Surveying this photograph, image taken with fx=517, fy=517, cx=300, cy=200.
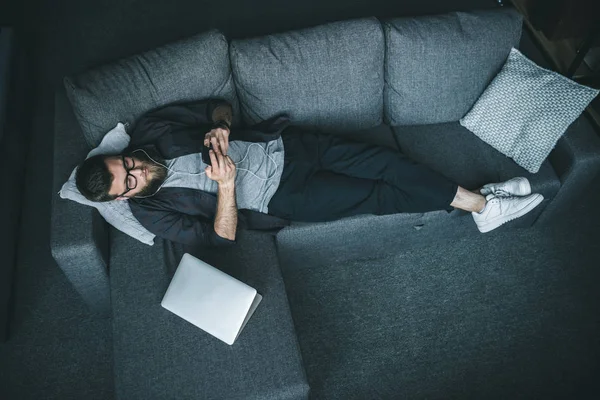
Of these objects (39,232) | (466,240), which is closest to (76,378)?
(39,232)

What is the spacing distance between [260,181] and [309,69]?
21.8 inches

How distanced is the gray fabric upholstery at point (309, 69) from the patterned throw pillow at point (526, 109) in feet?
1.89

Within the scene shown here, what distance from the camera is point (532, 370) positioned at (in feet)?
7.65

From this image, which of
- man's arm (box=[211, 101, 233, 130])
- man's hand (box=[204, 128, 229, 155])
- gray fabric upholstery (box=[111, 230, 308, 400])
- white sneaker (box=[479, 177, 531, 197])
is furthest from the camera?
white sneaker (box=[479, 177, 531, 197])

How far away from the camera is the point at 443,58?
94.7 inches

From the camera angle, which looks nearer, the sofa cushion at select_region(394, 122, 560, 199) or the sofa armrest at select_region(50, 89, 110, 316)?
the sofa armrest at select_region(50, 89, 110, 316)

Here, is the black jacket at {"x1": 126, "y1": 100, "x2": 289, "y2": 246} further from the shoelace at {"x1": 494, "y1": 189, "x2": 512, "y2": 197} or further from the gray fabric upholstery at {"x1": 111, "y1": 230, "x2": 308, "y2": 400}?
the shoelace at {"x1": 494, "y1": 189, "x2": 512, "y2": 197}

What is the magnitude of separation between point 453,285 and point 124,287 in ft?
5.08

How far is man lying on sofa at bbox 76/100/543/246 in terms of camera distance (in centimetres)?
206

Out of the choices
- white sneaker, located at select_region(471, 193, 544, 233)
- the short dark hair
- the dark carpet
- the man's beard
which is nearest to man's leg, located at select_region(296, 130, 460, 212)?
white sneaker, located at select_region(471, 193, 544, 233)

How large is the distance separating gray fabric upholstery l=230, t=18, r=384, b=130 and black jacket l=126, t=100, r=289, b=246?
0.50 ft

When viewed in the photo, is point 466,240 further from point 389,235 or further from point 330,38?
point 330,38

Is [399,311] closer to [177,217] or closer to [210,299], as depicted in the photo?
[210,299]

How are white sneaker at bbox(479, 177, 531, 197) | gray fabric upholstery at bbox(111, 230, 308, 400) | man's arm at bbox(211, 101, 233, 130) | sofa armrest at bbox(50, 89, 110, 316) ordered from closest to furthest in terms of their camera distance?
1. gray fabric upholstery at bbox(111, 230, 308, 400)
2. sofa armrest at bbox(50, 89, 110, 316)
3. man's arm at bbox(211, 101, 233, 130)
4. white sneaker at bbox(479, 177, 531, 197)
